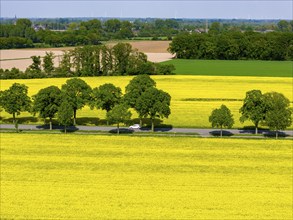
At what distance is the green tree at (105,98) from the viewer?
5531 cm

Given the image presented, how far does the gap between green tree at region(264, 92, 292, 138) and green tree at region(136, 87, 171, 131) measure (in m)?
10.7

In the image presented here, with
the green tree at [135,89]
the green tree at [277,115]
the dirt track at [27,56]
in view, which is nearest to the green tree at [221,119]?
the green tree at [277,115]

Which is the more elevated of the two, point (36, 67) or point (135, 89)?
point (36, 67)

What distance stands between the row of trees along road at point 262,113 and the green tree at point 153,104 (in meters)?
5.40

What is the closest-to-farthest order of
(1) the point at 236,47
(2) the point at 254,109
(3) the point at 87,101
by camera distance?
(2) the point at 254,109, (3) the point at 87,101, (1) the point at 236,47

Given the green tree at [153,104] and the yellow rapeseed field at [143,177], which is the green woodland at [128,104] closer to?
the green tree at [153,104]

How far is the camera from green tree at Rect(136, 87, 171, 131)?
52.6m

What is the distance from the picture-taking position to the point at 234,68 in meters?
110

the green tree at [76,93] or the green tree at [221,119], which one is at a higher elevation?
the green tree at [76,93]

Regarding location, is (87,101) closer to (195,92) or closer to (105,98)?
(105,98)

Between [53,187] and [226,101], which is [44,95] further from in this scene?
[226,101]

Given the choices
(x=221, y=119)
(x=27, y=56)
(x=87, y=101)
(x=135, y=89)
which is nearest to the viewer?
(x=221, y=119)

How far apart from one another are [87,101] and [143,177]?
74.9 ft

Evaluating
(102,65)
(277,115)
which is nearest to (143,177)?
(277,115)
